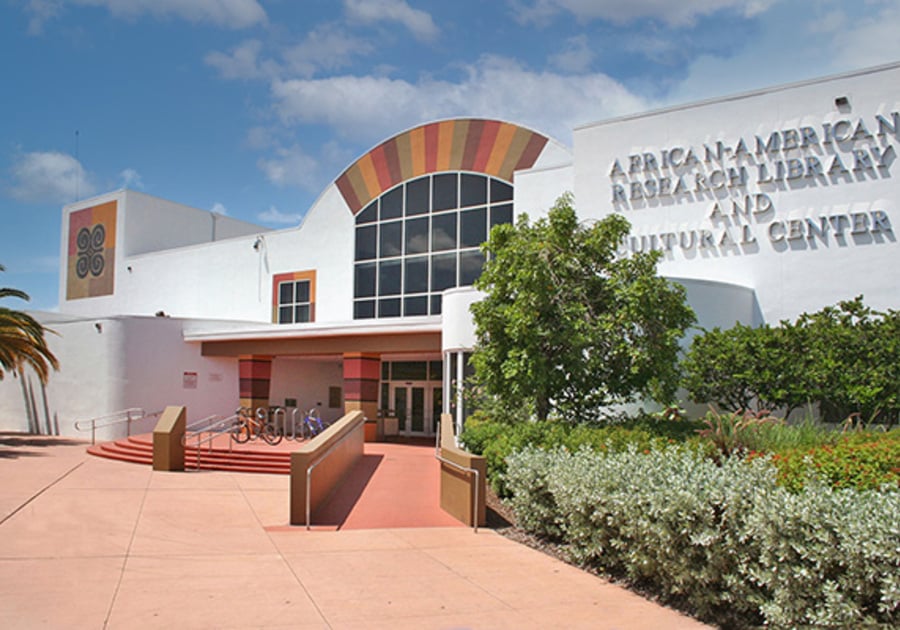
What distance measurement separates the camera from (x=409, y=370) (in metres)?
29.8

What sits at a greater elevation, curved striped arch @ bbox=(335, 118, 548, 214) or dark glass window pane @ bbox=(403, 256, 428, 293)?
curved striped arch @ bbox=(335, 118, 548, 214)

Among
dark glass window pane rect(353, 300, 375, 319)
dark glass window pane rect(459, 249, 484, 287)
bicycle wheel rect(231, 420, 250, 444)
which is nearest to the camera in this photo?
bicycle wheel rect(231, 420, 250, 444)

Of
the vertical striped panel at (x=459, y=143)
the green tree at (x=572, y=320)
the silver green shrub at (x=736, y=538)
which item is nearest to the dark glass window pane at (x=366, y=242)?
the vertical striped panel at (x=459, y=143)

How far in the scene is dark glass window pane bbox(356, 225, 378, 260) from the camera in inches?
1160

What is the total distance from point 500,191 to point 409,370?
8052 mm

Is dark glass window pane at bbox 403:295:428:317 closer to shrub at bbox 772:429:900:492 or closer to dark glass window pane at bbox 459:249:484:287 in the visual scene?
dark glass window pane at bbox 459:249:484:287

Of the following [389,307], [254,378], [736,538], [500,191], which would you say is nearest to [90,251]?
[254,378]

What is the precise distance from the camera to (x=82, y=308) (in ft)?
130

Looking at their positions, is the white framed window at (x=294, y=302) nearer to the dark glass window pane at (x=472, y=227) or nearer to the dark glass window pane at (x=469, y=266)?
the dark glass window pane at (x=469, y=266)

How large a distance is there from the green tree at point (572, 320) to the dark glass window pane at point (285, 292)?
17985 mm

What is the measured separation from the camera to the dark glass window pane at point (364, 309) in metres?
29.2

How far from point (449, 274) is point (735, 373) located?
42.4ft

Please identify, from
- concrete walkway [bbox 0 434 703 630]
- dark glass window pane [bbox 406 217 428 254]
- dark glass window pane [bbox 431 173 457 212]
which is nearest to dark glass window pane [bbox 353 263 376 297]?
dark glass window pane [bbox 406 217 428 254]

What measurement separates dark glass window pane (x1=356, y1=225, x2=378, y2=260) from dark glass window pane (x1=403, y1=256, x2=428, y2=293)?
1.85m
